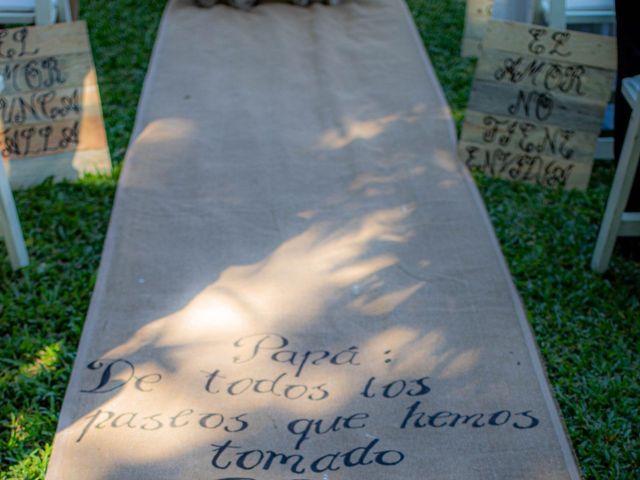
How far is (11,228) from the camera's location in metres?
2.47

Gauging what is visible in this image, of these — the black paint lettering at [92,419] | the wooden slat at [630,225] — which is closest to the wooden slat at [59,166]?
the black paint lettering at [92,419]

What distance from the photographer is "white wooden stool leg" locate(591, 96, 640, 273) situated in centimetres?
236

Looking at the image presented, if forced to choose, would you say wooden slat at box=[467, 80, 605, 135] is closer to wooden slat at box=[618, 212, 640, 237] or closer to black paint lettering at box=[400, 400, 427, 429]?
wooden slat at box=[618, 212, 640, 237]

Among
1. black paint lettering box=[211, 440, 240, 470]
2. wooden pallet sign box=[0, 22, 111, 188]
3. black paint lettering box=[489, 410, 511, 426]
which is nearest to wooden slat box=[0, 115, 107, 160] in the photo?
wooden pallet sign box=[0, 22, 111, 188]

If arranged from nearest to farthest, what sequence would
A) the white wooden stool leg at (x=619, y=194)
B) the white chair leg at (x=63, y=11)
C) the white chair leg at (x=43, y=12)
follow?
the white wooden stool leg at (x=619, y=194) → the white chair leg at (x=43, y=12) → the white chair leg at (x=63, y=11)

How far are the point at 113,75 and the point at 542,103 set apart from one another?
6.73 ft

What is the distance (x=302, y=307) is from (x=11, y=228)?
96 centimetres

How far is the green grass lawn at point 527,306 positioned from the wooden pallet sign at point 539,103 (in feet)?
0.32

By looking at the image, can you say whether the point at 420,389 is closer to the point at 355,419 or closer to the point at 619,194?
the point at 355,419

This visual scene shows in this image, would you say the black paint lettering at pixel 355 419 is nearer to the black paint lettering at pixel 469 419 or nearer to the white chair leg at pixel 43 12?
the black paint lettering at pixel 469 419

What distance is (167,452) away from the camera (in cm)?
192

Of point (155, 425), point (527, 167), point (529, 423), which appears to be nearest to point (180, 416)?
point (155, 425)

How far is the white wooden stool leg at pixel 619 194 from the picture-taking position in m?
2.36

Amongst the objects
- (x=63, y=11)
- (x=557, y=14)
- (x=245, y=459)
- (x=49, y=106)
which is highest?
(x=557, y=14)
